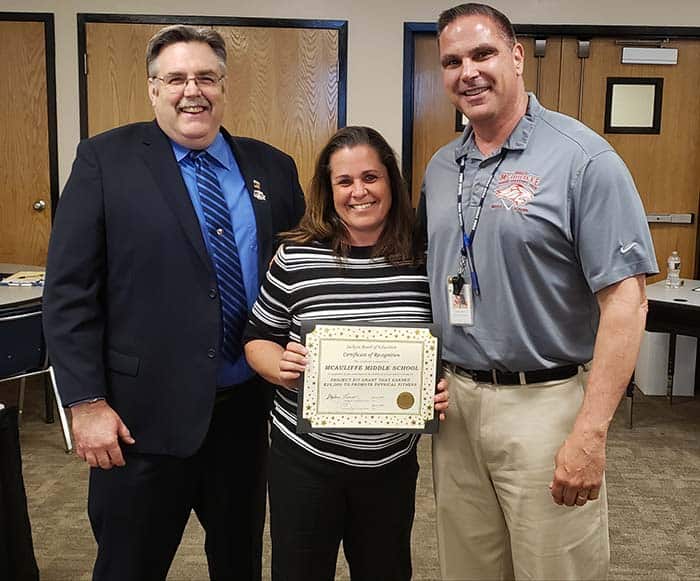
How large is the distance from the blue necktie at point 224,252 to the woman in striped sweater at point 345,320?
0.07 meters

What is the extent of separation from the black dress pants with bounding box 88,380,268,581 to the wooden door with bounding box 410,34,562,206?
132 inches

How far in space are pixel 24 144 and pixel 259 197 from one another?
3787mm

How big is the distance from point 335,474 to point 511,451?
41cm

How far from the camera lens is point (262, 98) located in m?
5.00

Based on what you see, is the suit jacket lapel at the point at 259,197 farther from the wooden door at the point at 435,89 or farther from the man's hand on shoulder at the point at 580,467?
the wooden door at the point at 435,89

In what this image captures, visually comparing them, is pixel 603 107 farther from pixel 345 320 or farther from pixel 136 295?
pixel 136 295

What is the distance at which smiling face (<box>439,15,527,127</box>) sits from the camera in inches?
64.4

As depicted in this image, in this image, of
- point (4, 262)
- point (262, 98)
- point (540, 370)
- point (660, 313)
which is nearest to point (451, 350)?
point (540, 370)

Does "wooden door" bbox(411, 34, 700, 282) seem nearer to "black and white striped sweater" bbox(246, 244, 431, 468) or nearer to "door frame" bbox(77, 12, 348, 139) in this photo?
"door frame" bbox(77, 12, 348, 139)

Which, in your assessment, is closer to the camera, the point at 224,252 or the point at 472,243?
the point at 472,243

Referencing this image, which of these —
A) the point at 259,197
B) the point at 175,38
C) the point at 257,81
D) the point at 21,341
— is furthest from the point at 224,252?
the point at 257,81

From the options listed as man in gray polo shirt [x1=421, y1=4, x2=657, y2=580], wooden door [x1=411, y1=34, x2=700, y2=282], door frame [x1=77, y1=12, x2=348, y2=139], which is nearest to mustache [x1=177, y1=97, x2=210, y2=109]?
man in gray polo shirt [x1=421, y1=4, x2=657, y2=580]

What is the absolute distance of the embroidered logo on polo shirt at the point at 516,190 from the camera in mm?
1584

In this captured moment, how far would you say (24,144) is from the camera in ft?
16.5
